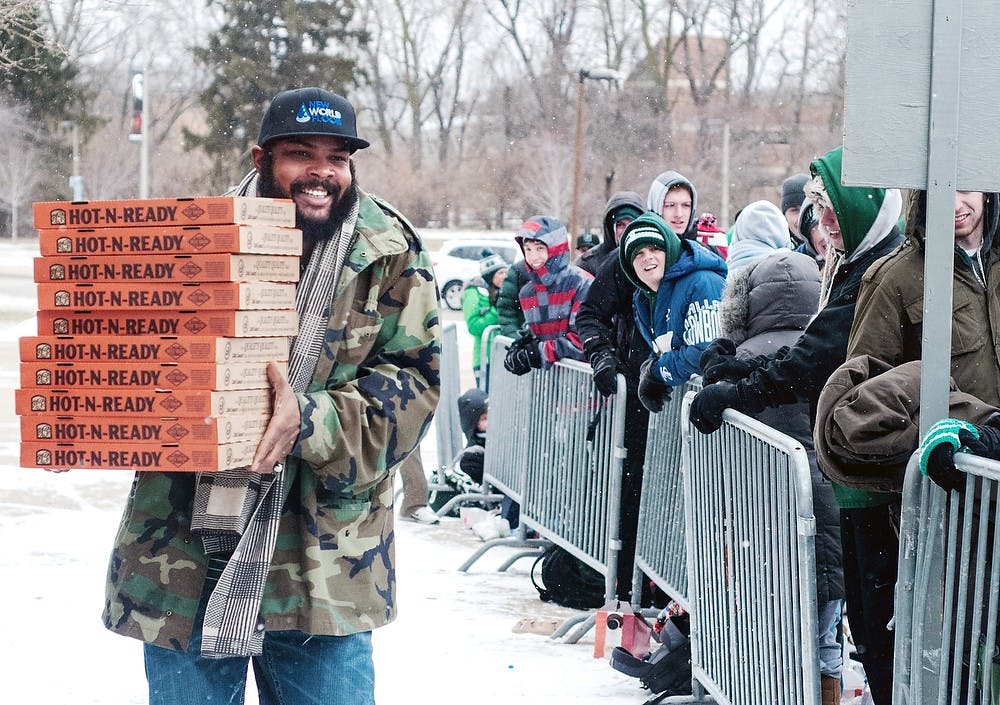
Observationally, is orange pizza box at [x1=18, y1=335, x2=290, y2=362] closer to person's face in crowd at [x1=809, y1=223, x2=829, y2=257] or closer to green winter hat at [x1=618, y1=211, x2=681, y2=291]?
person's face in crowd at [x1=809, y1=223, x2=829, y2=257]

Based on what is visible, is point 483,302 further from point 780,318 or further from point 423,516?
point 780,318

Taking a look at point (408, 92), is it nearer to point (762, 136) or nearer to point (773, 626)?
point (762, 136)

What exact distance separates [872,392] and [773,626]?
1059mm

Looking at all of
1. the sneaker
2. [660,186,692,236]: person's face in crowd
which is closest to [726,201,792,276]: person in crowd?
[660,186,692,236]: person's face in crowd

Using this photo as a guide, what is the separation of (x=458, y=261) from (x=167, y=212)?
106ft

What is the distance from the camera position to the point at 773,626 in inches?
162

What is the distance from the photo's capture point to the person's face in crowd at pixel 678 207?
24.1 feet

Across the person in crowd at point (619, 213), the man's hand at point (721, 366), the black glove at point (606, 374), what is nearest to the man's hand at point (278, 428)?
the man's hand at point (721, 366)

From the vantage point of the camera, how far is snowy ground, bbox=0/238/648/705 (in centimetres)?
554

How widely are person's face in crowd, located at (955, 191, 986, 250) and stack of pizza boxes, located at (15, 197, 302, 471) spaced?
1648 millimetres

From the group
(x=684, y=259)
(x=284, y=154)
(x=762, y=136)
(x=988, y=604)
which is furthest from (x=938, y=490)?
(x=762, y=136)

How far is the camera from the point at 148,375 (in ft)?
9.86

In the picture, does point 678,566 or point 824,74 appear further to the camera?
point 824,74

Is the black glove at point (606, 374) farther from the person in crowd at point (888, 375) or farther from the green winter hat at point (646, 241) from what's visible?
the person in crowd at point (888, 375)
